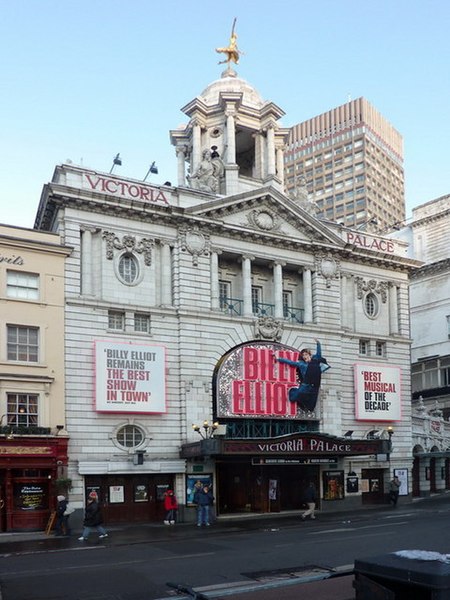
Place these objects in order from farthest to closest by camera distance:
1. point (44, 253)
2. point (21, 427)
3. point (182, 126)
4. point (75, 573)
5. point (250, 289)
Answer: point (182, 126)
point (250, 289)
point (44, 253)
point (21, 427)
point (75, 573)

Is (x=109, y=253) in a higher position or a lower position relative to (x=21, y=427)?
higher

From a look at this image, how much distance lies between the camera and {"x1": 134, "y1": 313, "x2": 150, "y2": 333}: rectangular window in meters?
39.8

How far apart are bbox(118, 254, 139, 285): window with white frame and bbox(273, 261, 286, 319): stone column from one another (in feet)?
28.8

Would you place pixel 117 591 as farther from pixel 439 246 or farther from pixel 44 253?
pixel 439 246

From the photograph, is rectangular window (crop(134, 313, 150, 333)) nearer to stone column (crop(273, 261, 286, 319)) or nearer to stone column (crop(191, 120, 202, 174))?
stone column (crop(273, 261, 286, 319))

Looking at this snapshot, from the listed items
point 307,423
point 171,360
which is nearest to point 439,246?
point 307,423

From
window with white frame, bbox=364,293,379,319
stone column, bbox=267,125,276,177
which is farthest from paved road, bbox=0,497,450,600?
stone column, bbox=267,125,276,177

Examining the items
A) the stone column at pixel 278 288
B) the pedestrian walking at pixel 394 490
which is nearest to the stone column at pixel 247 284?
the stone column at pixel 278 288

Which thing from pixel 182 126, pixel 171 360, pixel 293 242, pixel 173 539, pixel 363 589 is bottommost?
pixel 173 539

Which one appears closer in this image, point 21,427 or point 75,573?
point 75,573

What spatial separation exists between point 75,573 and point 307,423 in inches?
1030

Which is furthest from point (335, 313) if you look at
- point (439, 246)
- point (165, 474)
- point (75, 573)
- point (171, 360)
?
point (75, 573)

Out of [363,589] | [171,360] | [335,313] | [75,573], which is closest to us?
[363,589]

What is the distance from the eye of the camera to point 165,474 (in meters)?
39.0
